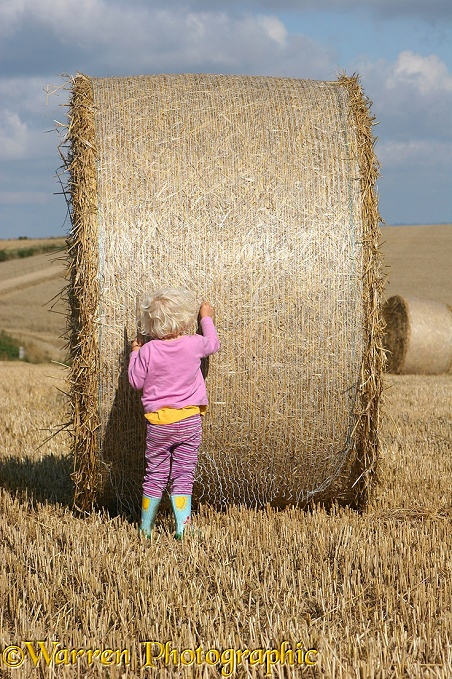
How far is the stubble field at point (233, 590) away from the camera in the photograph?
10.7 ft

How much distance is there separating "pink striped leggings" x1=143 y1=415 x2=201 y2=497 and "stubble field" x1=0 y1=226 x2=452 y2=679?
27cm

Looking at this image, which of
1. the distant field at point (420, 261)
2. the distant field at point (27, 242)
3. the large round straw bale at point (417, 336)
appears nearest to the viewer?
the large round straw bale at point (417, 336)

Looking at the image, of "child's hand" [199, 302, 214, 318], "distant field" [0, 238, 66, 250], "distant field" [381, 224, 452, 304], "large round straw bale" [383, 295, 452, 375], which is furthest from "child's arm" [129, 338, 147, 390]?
"distant field" [0, 238, 66, 250]

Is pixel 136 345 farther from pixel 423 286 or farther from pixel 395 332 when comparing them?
pixel 423 286

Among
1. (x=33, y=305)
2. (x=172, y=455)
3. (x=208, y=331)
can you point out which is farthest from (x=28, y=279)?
(x=208, y=331)

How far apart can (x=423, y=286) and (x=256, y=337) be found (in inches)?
1109

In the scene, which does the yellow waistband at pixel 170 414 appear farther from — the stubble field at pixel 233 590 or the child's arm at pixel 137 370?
the stubble field at pixel 233 590

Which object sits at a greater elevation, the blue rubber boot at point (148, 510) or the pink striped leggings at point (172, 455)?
the pink striped leggings at point (172, 455)

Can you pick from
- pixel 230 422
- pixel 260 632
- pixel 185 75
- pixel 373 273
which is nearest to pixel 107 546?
pixel 230 422

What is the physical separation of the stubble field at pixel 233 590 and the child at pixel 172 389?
26 centimetres

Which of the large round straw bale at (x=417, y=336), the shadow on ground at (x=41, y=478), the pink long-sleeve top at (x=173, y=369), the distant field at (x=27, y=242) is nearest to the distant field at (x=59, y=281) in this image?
the distant field at (x=27, y=242)

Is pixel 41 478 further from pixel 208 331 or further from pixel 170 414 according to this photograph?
pixel 208 331

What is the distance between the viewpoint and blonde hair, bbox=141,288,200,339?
15.0 ft

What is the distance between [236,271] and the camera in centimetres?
476
